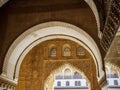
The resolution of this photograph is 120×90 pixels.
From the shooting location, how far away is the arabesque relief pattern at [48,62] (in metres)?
11.8

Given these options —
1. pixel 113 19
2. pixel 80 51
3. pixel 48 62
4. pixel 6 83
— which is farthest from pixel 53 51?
pixel 113 19

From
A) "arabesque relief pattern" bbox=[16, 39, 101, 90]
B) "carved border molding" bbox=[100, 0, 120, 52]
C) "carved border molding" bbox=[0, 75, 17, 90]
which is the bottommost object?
"carved border molding" bbox=[0, 75, 17, 90]

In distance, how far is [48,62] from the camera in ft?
40.4

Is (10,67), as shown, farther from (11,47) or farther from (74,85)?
(74,85)

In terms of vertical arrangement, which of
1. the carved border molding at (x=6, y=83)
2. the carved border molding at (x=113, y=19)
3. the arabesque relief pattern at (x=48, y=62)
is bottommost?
the carved border molding at (x=6, y=83)

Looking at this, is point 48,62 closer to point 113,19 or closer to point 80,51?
point 80,51

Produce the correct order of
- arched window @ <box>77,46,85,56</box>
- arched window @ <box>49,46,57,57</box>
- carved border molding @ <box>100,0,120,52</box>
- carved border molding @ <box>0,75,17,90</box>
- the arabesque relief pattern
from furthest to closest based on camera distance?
arched window @ <box>49,46,57,57</box> < arched window @ <box>77,46,85,56</box> < the arabesque relief pattern < carved border molding @ <box>0,75,17,90</box> < carved border molding @ <box>100,0,120,52</box>

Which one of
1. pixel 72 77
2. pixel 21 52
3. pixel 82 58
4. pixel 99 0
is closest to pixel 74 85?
pixel 72 77

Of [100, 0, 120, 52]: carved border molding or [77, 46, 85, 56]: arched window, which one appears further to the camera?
[77, 46, 85, 56]: arched window

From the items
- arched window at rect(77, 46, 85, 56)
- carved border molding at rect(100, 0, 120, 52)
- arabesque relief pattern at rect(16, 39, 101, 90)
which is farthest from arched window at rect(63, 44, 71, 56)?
carved border molding at rect(100, 0, 120, 52)

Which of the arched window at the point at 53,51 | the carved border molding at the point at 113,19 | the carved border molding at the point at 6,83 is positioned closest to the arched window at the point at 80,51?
the arched window at the point at 53,51

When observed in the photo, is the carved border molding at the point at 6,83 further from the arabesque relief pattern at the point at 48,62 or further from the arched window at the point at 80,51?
the arched window at the point at 80,51

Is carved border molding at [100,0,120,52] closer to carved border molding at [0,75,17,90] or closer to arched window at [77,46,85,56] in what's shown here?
carved border molding at [0,75,17,90]

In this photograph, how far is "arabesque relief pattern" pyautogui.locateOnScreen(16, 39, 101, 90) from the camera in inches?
463
